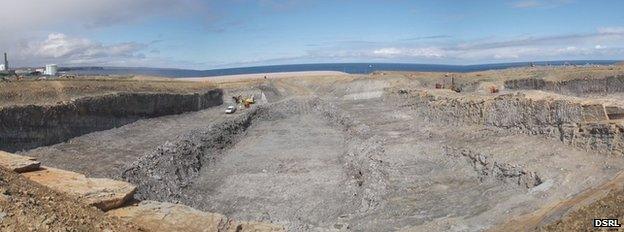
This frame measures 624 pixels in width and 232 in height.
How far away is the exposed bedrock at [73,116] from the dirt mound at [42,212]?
22166 millimetres

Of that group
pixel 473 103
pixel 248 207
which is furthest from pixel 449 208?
pixel 473 103

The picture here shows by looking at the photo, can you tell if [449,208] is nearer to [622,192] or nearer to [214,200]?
[622,192]

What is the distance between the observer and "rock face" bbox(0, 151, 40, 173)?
52.2 feet

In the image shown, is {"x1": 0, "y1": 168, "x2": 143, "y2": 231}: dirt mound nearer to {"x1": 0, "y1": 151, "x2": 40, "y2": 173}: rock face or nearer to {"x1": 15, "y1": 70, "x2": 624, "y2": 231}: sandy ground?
{"x1": 0, "y1": 151, "x2": 40, "y2": 173}: rock face

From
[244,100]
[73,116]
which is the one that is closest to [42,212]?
[73,116]

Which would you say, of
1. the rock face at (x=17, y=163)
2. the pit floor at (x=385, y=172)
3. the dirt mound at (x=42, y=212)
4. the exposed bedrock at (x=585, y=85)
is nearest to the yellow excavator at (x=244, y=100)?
the pit floor at (x=385, y=172)

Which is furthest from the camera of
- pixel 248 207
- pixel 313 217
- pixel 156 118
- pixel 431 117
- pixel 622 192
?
pixel 156 118

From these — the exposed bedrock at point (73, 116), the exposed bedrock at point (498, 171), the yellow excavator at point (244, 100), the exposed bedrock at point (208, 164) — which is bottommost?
the exposed bedrock at point (208, 164)

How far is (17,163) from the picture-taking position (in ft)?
53.6

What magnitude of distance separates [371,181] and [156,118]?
1252 inches

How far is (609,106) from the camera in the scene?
87.0ft

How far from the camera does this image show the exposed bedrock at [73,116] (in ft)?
113

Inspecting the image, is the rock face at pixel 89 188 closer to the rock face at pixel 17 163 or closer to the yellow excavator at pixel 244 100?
the rock face at pixel 17 163

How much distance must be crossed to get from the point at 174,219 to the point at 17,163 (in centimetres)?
520
